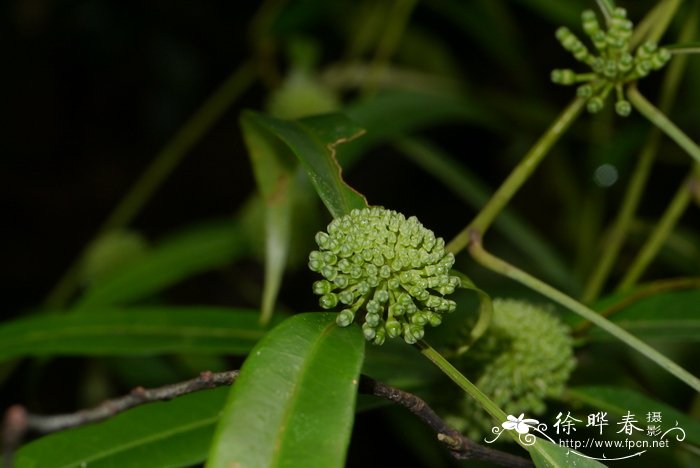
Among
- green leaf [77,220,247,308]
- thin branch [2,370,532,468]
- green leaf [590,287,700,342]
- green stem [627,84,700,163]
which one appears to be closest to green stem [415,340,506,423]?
thin branch [2,370,532,468]

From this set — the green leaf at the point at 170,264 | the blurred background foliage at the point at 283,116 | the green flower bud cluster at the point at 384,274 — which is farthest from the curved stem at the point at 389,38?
the green flower bud cluster at the point at 384,274

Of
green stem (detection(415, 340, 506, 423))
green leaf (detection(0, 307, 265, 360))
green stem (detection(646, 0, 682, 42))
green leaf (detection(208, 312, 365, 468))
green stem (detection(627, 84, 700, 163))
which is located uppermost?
green stem (detection(646, 0, 682, 42))

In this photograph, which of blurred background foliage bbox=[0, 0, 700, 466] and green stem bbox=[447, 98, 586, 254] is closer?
green stem bbox=[447, 98, 586, 254]

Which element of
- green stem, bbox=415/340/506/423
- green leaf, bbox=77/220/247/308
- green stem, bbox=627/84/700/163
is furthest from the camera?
green leaf, bbox=77/220/247/308

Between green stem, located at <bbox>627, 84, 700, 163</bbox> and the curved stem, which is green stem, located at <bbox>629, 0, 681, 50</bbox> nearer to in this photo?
green stem, located at <bbox>627, 84, 700, 163</bbox>

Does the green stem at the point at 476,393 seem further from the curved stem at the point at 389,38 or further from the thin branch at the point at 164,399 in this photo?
the curved stem at the point at 389,38

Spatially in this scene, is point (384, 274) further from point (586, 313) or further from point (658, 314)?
point (658, 314)
